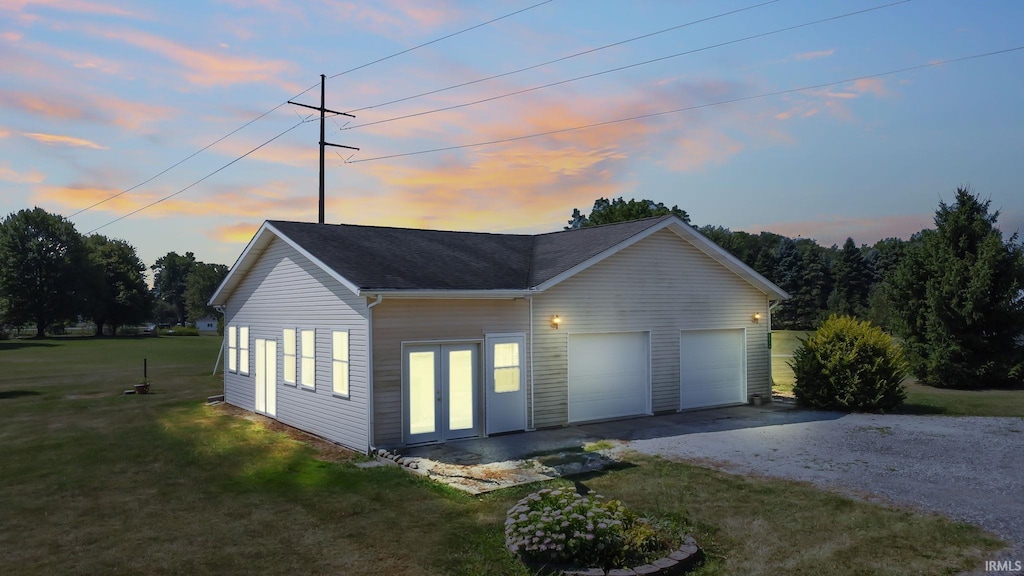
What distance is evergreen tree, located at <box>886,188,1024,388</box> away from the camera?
23547 mm

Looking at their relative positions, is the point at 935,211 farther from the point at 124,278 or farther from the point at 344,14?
the point at 124,278

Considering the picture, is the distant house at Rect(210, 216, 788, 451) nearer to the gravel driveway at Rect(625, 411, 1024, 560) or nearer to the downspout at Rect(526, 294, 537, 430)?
the downspout at Rect(526, 294, 537, 430)

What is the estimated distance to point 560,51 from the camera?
1905 cm

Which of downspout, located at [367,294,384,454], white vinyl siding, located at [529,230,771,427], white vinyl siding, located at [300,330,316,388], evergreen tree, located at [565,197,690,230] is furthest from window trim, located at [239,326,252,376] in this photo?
evergreen tree, located at [565,197,690,230]

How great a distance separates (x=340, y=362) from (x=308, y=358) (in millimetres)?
1754

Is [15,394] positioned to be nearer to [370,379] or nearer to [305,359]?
[305,359]

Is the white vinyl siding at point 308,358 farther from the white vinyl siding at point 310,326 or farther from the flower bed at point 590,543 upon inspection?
the flower bed at point 590,543

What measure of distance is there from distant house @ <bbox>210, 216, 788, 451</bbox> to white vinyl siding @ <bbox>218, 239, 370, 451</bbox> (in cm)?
6

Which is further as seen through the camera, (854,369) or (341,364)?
(854,369)

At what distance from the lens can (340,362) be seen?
44.4 feet

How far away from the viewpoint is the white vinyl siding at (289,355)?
15.7 meters

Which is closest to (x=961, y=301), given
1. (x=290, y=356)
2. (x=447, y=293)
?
(x=447, y=293)

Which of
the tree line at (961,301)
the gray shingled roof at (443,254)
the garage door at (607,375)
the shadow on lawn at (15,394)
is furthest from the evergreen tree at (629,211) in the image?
the shadow on lawn at (15,394)

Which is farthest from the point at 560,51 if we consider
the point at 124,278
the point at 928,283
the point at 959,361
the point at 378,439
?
the point at 124,278
